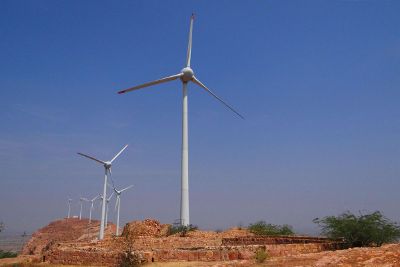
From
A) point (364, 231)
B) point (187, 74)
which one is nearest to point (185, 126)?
point (187, 74)

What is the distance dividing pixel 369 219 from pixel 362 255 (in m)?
13.2

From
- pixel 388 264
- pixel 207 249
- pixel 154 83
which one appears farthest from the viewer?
pixel 154 83

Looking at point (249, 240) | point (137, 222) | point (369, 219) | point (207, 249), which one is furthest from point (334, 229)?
point (137, 222)

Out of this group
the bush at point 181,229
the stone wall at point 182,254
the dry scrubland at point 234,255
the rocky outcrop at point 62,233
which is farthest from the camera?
the rocky outcrop at point 62,233

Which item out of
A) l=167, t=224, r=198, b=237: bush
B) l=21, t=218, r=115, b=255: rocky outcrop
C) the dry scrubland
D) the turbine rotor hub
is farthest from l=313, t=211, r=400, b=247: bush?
l=21, t=218, r=115, b=255: rocky outcrop

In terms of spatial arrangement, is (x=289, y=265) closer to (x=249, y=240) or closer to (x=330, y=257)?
(x=330, y=257)

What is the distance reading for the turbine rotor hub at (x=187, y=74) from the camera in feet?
161

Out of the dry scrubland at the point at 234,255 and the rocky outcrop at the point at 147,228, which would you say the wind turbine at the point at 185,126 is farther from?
the dry scrubland at the point at 234,255

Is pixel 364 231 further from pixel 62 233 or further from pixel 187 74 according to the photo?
pixel 62 233

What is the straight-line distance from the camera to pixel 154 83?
163ft

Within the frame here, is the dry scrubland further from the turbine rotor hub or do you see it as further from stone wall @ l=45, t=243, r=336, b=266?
the turbine rotor hub

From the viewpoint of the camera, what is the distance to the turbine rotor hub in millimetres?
49219

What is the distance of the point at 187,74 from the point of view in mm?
49281

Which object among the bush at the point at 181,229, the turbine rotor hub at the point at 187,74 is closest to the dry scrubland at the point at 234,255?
the bush at the point at 181,229
